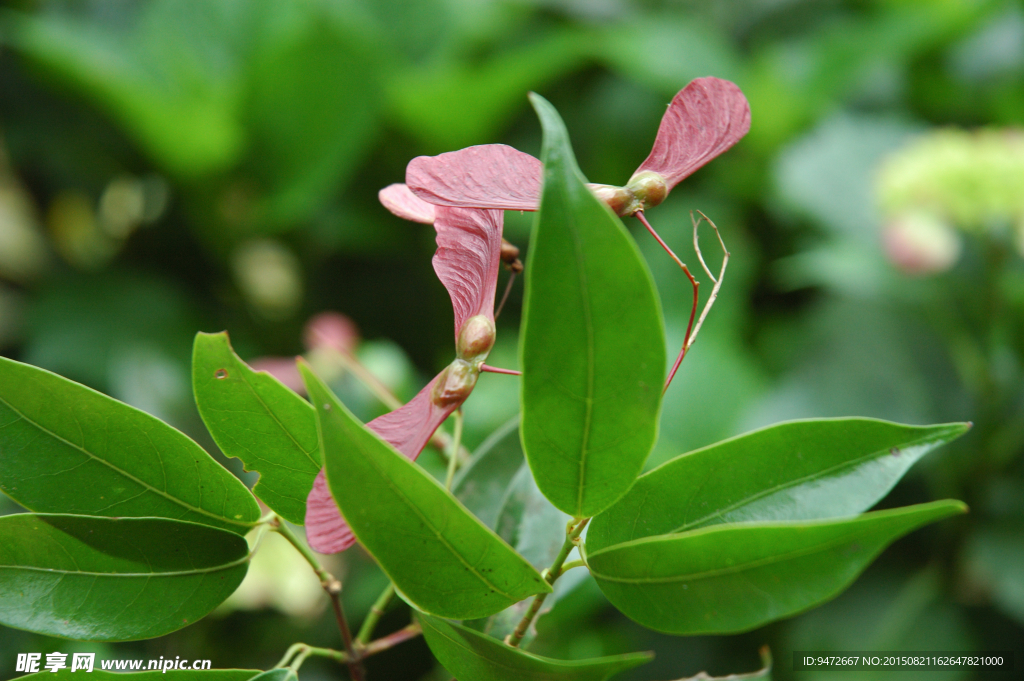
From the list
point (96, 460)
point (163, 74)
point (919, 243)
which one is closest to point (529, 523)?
point (96, 460)

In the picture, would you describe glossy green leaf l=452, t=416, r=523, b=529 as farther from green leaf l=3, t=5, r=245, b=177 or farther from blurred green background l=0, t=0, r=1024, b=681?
green leaf l=3, t=5, r=245, b=177

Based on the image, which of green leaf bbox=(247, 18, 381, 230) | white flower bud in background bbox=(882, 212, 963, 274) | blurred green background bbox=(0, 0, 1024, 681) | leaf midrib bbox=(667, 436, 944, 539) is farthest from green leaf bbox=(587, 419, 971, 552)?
green leaf bbox=(247, 18, 381, 230)

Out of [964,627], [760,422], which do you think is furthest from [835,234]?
[964,627]

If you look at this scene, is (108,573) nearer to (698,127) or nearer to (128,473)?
(128,473)

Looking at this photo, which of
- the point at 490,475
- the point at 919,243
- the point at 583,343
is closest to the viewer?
the point at 583,343

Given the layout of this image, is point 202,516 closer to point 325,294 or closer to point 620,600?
point 620,600

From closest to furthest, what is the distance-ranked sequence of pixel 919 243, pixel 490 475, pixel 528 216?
pixel 490 475 → pixel 919 243 → pixel 528 216
